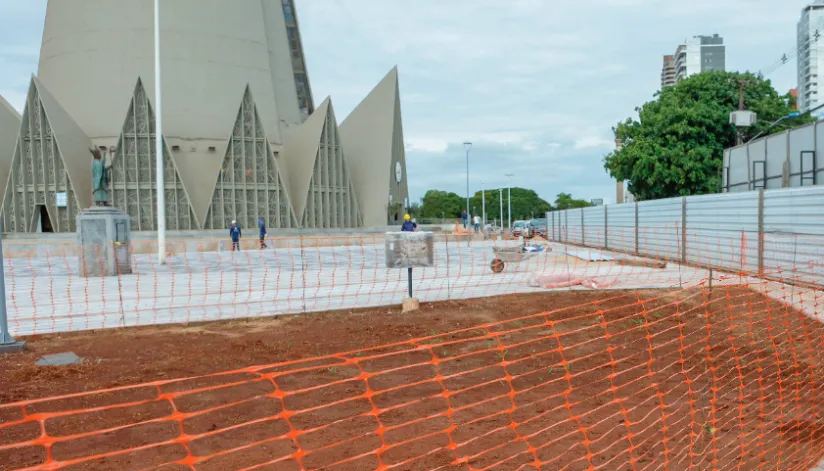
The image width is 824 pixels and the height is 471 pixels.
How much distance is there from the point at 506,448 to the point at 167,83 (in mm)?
44652

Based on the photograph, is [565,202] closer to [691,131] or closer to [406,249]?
[691,131]

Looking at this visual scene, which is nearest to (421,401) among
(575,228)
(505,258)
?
(505,258)

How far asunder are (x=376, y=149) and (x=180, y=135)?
15773 mm

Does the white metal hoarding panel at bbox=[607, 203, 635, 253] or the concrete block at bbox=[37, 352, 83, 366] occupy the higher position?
the white metal hoarding panel at bbox=[607, 203, 635, 253]

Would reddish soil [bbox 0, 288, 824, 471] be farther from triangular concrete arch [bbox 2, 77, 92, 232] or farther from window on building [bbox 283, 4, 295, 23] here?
window on building [bbox 283, 4, 295, 23]

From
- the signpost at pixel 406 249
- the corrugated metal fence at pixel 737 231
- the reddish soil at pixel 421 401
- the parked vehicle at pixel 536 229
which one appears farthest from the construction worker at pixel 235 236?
the signpost at pixel 406 249

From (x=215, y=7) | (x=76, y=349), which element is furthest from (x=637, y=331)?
(x=215, y=7)

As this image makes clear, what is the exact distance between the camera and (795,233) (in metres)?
12.2

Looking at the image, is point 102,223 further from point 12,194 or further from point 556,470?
point 12,194

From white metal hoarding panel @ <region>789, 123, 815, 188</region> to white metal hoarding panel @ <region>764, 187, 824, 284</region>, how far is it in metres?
7.93

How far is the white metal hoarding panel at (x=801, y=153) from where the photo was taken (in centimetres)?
2001

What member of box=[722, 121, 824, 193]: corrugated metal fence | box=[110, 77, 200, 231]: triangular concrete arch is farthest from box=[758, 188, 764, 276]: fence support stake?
box=[110, 77, 200, 231]: triangular concrete arch

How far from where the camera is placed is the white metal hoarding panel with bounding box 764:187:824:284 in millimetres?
11383

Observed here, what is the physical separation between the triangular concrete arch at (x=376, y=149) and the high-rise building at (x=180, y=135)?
0.16 meters
